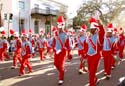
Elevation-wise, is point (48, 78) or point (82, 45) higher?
point (82, 45)

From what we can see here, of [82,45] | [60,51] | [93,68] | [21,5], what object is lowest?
[93,68]

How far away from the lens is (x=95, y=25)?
417 inches

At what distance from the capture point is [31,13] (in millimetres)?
47406

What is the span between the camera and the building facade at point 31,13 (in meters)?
42.2

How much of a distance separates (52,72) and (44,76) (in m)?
1.18

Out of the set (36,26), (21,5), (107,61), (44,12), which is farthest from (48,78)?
(44,12)

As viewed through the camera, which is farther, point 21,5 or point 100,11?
point 100,11

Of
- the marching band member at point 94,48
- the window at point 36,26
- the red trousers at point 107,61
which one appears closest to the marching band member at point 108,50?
the red trousers at point 107,61

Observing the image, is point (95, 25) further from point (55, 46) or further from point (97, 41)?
point (55, 46)

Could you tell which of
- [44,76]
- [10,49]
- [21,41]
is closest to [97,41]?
[44,76]

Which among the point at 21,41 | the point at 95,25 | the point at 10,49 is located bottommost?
the point at 10,49

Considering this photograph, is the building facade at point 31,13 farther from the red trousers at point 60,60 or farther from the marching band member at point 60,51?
the red trousers at point 60,60

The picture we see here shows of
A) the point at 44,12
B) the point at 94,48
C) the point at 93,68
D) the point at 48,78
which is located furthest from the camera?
the point at 44,12

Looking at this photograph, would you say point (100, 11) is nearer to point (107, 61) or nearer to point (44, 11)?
point (44, 11)
